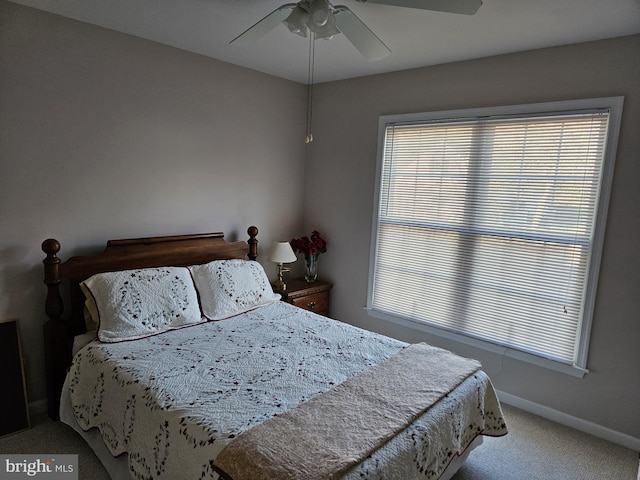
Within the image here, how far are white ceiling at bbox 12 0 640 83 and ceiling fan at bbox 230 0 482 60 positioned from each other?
0.17m

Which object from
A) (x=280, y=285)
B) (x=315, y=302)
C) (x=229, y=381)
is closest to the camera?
(x=229, y=381)

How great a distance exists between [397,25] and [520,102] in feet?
3.41

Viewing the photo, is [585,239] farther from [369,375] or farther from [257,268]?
[257,268]

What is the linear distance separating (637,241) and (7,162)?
12.2 feet

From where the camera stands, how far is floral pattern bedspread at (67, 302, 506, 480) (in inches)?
62.7

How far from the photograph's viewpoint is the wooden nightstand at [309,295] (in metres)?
3.55

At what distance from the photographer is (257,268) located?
3213mm

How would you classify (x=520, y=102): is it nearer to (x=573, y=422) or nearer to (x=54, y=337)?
(x=573, y=422)

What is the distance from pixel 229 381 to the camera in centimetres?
194

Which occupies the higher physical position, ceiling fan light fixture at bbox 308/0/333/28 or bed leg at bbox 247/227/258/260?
ceiling fan light fixture at bbox 308/0/333/28

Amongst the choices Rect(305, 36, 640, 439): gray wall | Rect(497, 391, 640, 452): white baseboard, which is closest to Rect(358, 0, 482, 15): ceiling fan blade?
Rect(305, 36, 640, 439): gray wall

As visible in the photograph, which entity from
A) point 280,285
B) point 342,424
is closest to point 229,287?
point 280,285

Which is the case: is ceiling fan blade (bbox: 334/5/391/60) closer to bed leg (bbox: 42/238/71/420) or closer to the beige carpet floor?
bed leg (bbox: 42/238/71/420)

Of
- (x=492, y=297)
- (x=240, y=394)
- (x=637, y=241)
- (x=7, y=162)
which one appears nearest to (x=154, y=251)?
(x=7, y=162)
